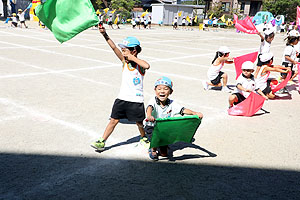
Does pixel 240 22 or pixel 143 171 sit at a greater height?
pixel 240 22

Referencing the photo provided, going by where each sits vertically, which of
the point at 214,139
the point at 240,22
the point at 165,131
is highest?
the point at 240,22

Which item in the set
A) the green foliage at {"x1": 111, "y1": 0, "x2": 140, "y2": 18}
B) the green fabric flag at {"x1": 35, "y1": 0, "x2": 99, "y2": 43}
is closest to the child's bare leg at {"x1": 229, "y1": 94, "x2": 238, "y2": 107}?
the green fabric flag at {"x1": 35, "y1": 0, "x2": 99, "y2": 43}

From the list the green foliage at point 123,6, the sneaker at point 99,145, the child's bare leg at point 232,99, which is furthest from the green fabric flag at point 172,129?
the green foliage at point 123,6

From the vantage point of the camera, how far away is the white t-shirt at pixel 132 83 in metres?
3.70

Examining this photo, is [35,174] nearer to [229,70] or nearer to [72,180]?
[72,180]

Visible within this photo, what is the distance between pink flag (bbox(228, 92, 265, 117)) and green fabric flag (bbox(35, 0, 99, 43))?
3270mm

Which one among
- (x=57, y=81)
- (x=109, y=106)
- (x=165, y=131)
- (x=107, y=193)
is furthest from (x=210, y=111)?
(x=57, y=81)

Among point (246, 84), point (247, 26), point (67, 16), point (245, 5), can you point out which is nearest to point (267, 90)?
point (246, 84)

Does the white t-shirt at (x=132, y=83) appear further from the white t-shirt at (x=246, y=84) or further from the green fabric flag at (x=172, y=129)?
the white t-shirt at (x=246, y=84)

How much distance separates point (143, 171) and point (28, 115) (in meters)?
2.62

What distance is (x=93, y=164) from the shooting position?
3.47 m

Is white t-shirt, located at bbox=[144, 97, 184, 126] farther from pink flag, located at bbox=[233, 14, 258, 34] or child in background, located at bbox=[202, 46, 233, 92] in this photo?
pink flag, located at bbox=[233, 14, 258, 34]

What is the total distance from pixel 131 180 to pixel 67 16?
2.17 m

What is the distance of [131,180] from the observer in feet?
10.4
